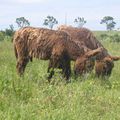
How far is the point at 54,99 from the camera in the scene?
28.1ft

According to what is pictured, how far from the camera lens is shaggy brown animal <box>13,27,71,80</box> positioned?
12.1 metres

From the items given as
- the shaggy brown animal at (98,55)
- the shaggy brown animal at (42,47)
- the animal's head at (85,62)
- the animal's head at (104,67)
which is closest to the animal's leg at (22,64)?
the shaggy brown animal at (42,47)

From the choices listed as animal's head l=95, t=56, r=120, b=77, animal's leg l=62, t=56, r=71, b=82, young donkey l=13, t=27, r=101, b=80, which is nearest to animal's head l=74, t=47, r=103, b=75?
young donkey l=13, t=27, r=101, b=80

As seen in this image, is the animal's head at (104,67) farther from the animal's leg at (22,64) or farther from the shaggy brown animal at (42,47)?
the animal's leg at (22,64)

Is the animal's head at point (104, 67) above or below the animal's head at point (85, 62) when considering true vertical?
below

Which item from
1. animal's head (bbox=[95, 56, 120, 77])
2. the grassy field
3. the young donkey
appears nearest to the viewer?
the grassy field

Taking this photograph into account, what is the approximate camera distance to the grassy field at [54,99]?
7.44 metres

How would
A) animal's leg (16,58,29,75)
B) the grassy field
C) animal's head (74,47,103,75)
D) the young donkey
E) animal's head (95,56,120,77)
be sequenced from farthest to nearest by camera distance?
animal's leg (16,58,29,75), animal's head (95,56,120,77), the young donkey, animal's head (74,47,103,75), the grassy field

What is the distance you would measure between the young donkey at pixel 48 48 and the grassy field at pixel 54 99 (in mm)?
1075

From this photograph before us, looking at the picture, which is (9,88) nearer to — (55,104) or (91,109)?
(55,104)

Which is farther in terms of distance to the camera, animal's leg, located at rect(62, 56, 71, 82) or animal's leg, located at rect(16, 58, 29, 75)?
animal's leg, located at rect(16, 58, 29, 75)

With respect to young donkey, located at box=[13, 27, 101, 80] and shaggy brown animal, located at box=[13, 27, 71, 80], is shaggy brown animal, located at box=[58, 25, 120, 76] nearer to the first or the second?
young donkey, located at box=[13, 27, 101, 80]

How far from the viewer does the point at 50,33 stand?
1266 centimetres

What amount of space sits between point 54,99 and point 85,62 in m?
3.33
